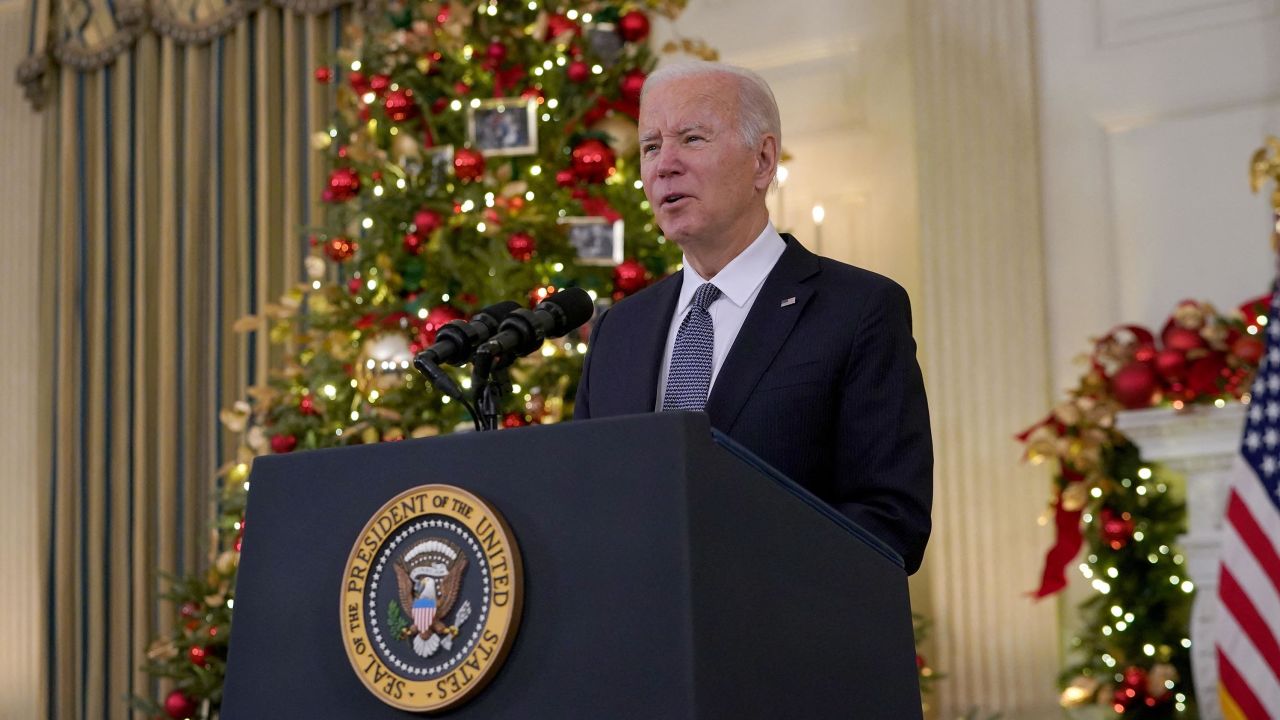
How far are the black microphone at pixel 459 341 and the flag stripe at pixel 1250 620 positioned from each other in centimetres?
256

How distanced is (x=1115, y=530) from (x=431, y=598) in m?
3.27

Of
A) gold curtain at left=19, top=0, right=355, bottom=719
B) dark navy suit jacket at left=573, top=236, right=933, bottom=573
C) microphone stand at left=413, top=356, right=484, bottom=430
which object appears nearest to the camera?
microphone stand at left=413, top=356, right=484, bottom=430

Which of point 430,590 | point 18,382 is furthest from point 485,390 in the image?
point 18,382

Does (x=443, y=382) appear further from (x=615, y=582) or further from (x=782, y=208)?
(x=782, y=208)

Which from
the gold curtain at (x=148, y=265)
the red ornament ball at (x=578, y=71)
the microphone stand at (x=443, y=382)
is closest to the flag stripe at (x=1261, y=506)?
the red ornament ball at (x=578, y=71)

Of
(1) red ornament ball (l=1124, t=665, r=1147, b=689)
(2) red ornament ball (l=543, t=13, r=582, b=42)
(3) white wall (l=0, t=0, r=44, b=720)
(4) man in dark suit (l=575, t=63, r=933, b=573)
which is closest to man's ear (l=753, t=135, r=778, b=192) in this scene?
(4) man in dark suit (l=575, t=63, r=933, b=573)

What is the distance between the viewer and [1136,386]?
4.13 metres

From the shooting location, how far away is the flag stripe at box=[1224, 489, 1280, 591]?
3465mm

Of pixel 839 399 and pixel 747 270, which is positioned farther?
pixel 747 270

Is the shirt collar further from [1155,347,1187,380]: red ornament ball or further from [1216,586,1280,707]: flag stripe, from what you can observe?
[1155,347,1187,380]: red ornament ball

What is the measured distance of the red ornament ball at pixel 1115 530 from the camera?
4.14 meters

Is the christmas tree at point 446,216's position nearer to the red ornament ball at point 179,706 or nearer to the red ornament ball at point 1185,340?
the red ornament ball at point 179,706

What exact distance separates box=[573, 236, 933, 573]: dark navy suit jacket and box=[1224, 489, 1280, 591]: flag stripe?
203 centimetres

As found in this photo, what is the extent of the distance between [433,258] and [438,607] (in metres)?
3.56
